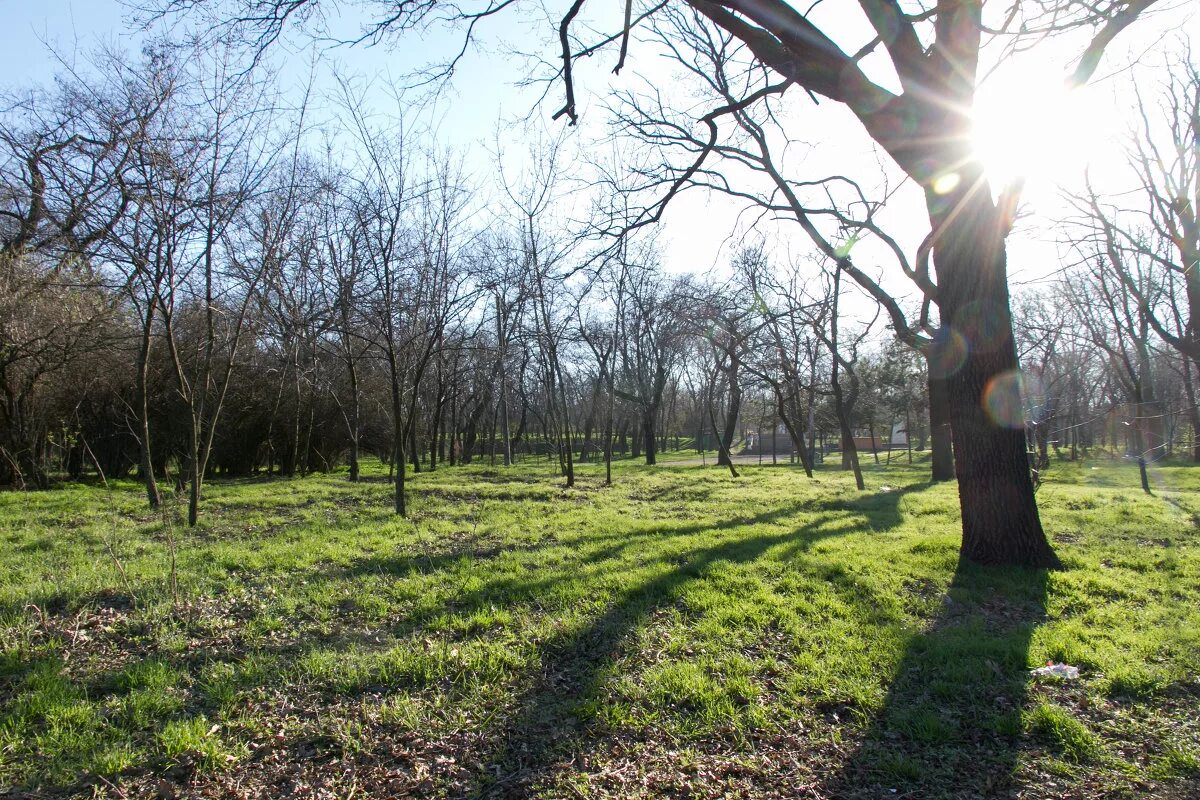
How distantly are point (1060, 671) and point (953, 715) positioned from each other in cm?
104

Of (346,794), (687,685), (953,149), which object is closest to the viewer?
(346,794)

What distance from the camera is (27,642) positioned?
12.6 feet

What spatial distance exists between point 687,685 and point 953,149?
5.31 meters

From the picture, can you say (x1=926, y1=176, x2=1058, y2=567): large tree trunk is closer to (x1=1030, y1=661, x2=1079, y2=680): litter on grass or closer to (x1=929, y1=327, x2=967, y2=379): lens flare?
(x1=929, y1=327, x2=967, y2=379): lens flare

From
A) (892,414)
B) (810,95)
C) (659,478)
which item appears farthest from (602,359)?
(892,414)

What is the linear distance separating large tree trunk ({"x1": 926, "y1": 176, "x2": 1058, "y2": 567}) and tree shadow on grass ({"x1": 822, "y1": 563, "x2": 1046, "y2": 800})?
1028mm

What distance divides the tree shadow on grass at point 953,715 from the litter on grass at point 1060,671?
3.9 inches

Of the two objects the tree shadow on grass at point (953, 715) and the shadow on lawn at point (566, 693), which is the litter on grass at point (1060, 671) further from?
the shadow on lawn at point (566, 693)

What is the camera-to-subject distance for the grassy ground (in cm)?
280

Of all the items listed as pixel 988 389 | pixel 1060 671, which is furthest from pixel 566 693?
pixel 988 389

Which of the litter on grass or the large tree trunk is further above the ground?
the large tree trunk

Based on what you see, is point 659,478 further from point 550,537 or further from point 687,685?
point 687,685

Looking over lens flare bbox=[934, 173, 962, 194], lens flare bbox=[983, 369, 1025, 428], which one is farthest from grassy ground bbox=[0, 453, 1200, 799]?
lens flare bbox=[934, 173, 962, 194]

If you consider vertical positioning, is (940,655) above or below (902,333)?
below
